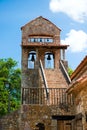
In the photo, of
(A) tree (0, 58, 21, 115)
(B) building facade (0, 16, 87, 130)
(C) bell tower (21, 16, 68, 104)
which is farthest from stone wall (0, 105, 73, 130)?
(A) tree (0, 58, 21, 115)

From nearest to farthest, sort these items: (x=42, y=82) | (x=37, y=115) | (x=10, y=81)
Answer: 1. (x=37, y=115)
2. (x=42, y=82)
3. (x=10, y=81)

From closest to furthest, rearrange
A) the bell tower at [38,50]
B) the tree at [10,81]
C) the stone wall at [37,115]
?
the stone wall at [37,115]
the bell tower at [38,50]
the tree at [10,81]

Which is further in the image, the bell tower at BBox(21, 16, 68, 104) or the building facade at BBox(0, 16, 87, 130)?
the bell tower at BBox(21, 16, 68, 104)

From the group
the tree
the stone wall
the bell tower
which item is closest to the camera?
the stone wall

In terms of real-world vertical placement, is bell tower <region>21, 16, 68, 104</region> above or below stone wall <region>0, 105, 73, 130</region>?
above

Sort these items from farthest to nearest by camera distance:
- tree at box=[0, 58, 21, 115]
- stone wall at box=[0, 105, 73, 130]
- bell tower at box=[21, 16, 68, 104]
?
tree at box=[0, 58, 21, 115] → bell tower at box=[21, 16, 68, 104] → stone wall at box=[0, 105, 73, 130]

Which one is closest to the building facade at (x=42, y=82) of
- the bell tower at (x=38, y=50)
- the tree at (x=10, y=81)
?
the bell tower at (x=38, y=50)

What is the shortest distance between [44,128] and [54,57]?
1466cm

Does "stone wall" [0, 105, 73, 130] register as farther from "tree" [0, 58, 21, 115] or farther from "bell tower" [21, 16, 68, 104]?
"tree" [0, 58, 21, 115]

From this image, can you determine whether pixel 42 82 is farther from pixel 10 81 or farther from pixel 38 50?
pixel 10 81

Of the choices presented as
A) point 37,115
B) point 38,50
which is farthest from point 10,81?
point 37,115

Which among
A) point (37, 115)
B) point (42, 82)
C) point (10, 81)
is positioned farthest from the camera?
point (10, 81)

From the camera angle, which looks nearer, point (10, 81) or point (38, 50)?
point (38, 50)

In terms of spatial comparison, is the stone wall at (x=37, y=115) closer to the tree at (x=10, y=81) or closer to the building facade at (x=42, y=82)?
the building facade at (x=42, y=82)
